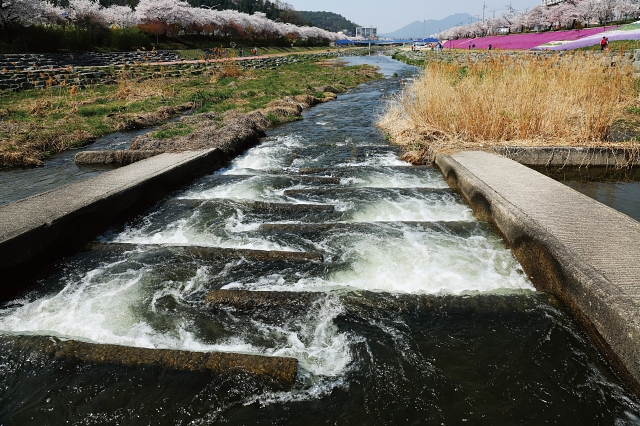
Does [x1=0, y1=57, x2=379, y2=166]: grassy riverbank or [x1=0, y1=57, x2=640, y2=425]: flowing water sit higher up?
[x1=0, y1=57, x2=379, y2=166]: grassy riverbank

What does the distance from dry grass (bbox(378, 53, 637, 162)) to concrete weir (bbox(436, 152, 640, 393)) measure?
254 cm

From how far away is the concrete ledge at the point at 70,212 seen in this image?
13.3 ft

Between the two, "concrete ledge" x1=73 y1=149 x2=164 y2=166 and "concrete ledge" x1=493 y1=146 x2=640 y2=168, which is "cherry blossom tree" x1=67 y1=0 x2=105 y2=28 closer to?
"concrete ledge" x1=73 y1=149 x2=164 y2=166

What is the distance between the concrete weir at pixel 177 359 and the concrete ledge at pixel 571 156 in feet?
21.5

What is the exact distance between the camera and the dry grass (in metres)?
7.86

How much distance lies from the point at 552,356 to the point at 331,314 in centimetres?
171

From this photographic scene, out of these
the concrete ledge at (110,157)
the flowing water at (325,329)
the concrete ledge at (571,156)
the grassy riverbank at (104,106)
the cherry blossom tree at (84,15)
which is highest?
the cherry blossom tree at (84,15)

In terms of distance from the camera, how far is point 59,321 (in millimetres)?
3414

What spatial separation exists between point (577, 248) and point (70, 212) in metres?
5.49

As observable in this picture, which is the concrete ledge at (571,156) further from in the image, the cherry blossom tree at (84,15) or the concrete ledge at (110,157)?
the cherry blossom tree at (84,15)

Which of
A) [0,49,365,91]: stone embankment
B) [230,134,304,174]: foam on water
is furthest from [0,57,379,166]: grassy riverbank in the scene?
[230,134,304,174]: foam on water

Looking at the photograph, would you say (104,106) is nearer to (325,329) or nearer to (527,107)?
(527,107)

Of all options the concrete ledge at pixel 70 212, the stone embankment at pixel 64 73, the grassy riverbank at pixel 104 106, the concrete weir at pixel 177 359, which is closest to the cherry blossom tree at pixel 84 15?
the stone embankment at pixel 64 73

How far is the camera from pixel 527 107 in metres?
8.06
